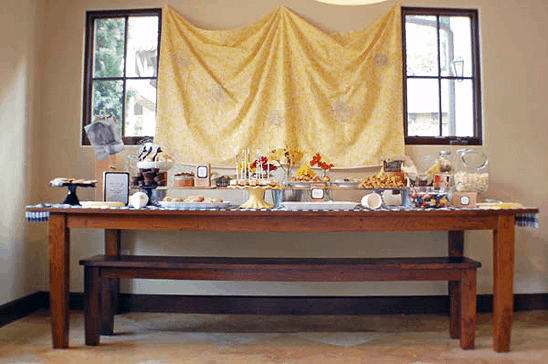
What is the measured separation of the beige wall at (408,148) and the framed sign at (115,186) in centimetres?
68

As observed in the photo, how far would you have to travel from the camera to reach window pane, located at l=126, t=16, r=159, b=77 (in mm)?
3900

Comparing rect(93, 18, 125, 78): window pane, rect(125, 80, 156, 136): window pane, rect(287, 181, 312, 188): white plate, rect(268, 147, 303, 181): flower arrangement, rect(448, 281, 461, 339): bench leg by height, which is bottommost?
rect(448, 281, 461, 339): bench leg

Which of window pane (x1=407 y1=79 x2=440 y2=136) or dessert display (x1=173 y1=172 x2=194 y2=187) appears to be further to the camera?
window pane (x1=407 y1=79 x2=440 y2=136)

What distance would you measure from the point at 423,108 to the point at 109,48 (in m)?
2.70

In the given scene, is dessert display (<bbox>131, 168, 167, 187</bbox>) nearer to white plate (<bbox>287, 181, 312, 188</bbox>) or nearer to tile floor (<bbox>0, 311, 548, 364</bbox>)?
white plate (<bbox>287, 181, 312, 188</bbox>)

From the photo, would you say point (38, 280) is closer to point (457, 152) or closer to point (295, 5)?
point (295, 5)

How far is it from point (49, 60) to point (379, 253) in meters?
3.17

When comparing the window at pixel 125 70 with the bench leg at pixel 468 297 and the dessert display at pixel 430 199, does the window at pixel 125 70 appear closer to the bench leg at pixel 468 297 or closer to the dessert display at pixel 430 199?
the dessert display at pixel 430 199

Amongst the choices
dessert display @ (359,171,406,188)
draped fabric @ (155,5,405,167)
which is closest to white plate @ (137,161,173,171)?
draped fabric @ (155,5,405,167)

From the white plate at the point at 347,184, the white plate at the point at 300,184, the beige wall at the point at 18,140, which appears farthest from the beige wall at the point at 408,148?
the white plate at the point at 300,184

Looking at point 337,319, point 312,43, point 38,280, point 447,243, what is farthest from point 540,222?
point 38,280

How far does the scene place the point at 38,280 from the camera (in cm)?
376

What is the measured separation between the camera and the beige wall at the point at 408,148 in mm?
3727

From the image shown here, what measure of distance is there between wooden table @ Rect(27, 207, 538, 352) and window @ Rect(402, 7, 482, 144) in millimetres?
1269
